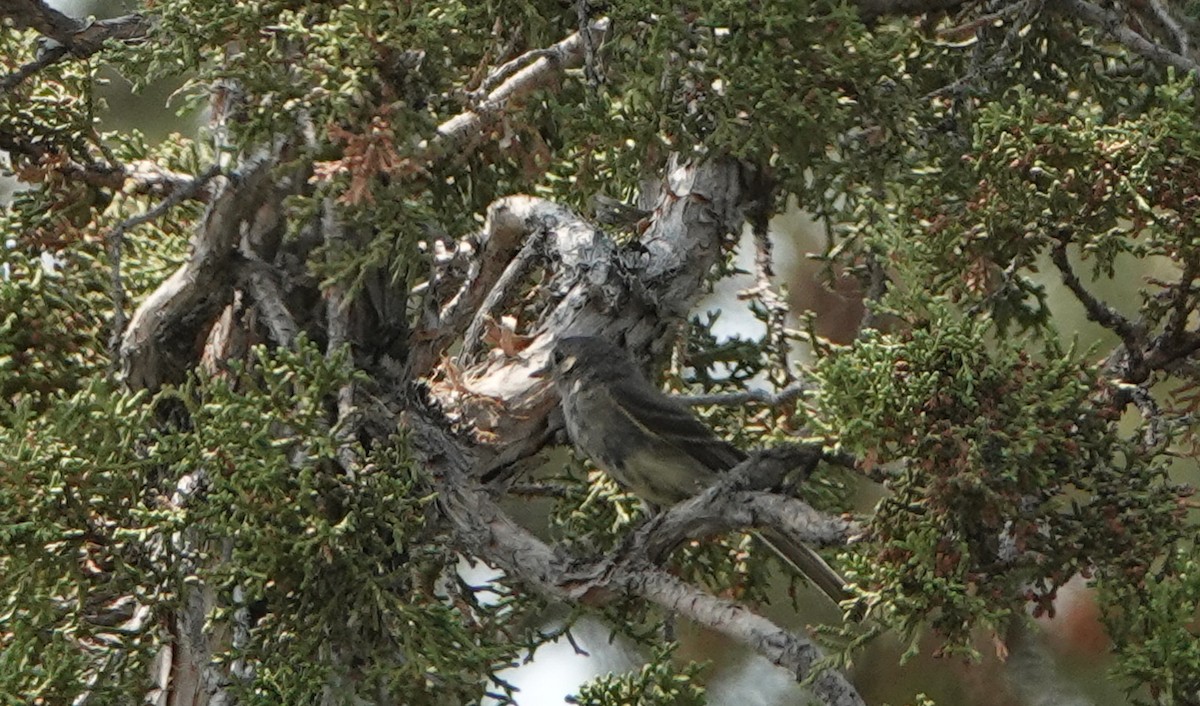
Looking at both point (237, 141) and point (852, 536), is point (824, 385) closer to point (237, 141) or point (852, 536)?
point (852, 536)

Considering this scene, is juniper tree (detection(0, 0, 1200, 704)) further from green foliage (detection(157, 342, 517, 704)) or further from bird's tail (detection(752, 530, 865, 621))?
bird's tail (detection(752, 530, 865, 621))

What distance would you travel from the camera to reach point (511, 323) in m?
4.22

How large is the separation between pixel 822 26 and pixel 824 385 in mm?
796

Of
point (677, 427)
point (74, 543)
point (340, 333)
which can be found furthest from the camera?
point (677, 427)

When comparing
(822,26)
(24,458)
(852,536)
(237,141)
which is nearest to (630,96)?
(822,26)

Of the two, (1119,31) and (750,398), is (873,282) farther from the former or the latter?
(1119,31)

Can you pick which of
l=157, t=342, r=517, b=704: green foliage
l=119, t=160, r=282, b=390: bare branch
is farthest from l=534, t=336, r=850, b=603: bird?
l=119, t=160, r=282, b=390: bare branch

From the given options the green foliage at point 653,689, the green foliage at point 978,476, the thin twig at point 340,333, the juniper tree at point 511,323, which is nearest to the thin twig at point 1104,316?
the juniper tree at point 511,323

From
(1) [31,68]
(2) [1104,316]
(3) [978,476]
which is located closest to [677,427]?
(2) [1104,316]

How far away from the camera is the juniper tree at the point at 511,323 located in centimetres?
297

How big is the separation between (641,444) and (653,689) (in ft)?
2.77

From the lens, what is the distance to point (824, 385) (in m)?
3.02

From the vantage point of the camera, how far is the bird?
3965 millimetres

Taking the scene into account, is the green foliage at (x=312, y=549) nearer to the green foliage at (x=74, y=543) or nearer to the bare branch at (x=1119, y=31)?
the green foliage at (x=74, y=543)
